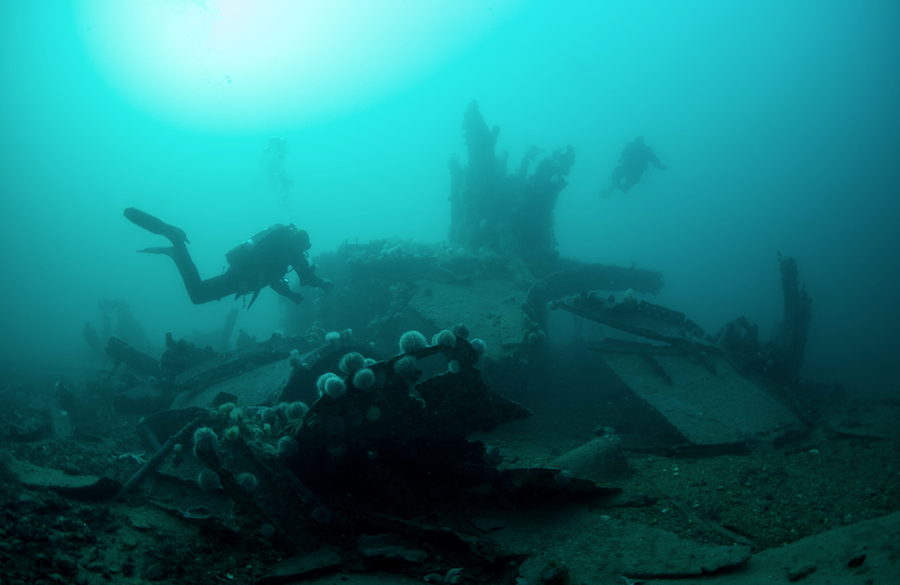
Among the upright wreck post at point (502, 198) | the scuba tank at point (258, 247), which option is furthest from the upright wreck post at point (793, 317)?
the scuba tank at point (258, 247)

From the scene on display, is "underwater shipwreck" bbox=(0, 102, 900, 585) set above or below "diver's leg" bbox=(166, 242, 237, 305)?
below

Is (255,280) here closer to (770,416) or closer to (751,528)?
(751,528)

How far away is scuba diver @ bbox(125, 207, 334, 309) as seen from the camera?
8.49m

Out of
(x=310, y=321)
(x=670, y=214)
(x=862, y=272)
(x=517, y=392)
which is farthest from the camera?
(x=670, y=214)

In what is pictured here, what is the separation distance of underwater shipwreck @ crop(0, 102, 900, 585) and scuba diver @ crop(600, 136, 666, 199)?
35.7ft

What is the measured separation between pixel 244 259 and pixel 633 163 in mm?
16074

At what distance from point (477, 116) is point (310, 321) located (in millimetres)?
10056

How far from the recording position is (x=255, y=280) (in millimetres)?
8992

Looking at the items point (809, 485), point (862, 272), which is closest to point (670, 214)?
point (862, 272)

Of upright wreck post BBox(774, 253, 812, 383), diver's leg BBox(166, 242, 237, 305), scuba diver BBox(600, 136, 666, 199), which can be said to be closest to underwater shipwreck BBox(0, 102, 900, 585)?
diver's leg BBox(166, 242, 237, 305)

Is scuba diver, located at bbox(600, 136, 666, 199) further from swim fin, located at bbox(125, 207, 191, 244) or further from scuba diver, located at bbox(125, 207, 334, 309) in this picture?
swim fin, located at bbox(125, 207, 191, 244)

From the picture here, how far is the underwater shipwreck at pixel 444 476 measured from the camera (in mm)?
3256

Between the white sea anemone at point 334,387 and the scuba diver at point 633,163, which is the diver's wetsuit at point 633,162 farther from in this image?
the white sea anemone at point 334,387

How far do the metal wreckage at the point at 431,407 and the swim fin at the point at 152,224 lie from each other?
250 cm
